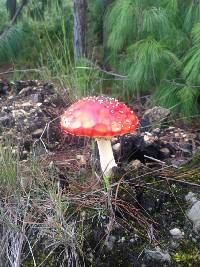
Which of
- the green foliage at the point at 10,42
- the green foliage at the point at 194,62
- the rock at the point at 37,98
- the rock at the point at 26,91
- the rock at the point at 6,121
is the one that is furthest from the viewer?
the green foliage at the point at 10,42

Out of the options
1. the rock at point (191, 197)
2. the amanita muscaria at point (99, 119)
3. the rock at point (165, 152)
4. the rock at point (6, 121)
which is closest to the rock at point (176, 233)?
the rock at point (191, 197)

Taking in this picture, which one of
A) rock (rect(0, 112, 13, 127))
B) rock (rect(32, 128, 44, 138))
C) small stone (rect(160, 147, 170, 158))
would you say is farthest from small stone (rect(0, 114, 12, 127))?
small stone (rect(160, 147, 170, 158))

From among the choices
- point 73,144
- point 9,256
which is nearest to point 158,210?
point 9,256

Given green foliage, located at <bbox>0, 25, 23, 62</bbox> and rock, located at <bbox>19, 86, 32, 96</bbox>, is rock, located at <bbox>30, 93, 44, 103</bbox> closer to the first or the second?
rock, located at <bbox>19, 86, 32, 96</bbox>

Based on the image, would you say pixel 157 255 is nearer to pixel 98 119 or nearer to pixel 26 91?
pixel 98 119

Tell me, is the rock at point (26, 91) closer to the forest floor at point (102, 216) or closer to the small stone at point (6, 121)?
the small stone at point (6, 121)
